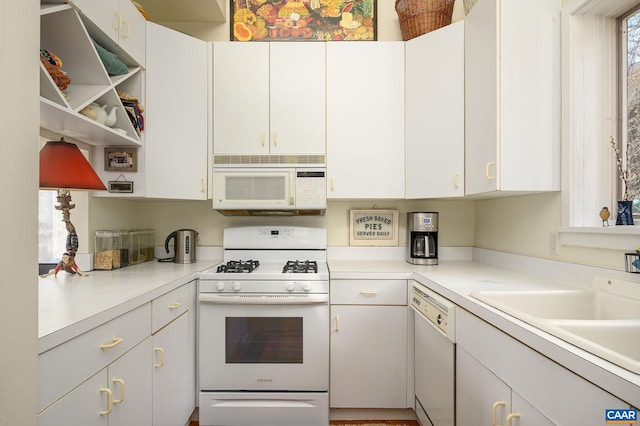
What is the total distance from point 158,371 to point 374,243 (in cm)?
163

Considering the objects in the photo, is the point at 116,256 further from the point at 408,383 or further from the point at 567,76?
the point at 567,76

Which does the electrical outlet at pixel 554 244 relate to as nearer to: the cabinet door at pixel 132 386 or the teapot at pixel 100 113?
the cabinet door at pixel 132 386

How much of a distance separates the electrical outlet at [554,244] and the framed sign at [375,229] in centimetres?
105

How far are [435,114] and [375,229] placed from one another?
94 centimetres

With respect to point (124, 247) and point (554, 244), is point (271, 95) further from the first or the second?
point (554, 244)

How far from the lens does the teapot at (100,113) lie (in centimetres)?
157

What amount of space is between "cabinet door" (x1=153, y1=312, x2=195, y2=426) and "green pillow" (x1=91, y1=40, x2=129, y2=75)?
138 cm

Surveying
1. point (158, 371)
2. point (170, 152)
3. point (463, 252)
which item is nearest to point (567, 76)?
point (463, 252)

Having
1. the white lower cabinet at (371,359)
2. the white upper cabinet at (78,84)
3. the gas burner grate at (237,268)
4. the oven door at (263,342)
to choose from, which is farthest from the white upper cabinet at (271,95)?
the white lower cabinet at (371,359)

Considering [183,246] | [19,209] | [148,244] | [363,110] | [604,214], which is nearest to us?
[19,209]

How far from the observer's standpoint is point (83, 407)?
102 cm

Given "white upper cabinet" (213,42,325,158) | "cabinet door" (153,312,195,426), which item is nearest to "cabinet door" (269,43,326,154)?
"white upper cabinet" (213,42,325,158)

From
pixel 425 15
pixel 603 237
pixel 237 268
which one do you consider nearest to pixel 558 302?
pixel 603 237

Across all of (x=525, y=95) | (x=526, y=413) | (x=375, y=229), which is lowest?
(x=526, y=413)
